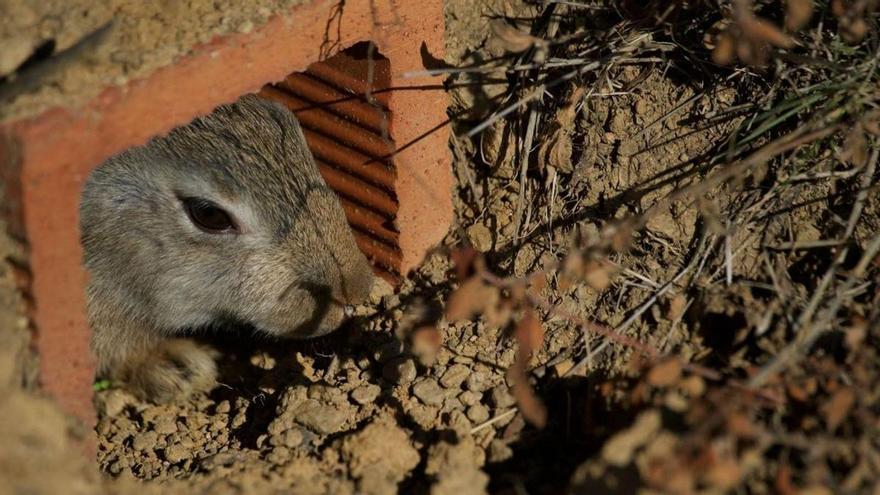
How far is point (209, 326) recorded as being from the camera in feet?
14.6

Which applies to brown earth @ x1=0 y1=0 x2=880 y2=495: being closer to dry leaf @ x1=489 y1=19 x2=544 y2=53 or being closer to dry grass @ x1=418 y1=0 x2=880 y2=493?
dry grass @ x1=418 y1=0 x2=880 y2=493

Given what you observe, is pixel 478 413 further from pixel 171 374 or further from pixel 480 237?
pixel 171 374

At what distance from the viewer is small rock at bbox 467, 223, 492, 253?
432 centimetres

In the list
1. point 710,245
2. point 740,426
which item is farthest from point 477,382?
point 740,426

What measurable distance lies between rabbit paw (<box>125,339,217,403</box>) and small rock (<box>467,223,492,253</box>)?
4.12ft

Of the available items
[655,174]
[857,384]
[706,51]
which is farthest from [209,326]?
[857,384]

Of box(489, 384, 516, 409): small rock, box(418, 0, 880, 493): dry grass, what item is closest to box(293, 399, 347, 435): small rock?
box(489, 384, 516, 409): small rock

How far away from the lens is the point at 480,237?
4.36m

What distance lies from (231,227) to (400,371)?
2.85 feet

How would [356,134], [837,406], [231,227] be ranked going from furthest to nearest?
[356,134] → [231,227] → [837,406]

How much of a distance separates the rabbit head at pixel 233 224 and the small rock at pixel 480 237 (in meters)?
0.52

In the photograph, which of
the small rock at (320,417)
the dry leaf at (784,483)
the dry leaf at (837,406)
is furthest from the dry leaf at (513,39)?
the dry leaf at (784,483)

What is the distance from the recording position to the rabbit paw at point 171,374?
14.2 ft

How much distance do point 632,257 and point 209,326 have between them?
6.08ft
